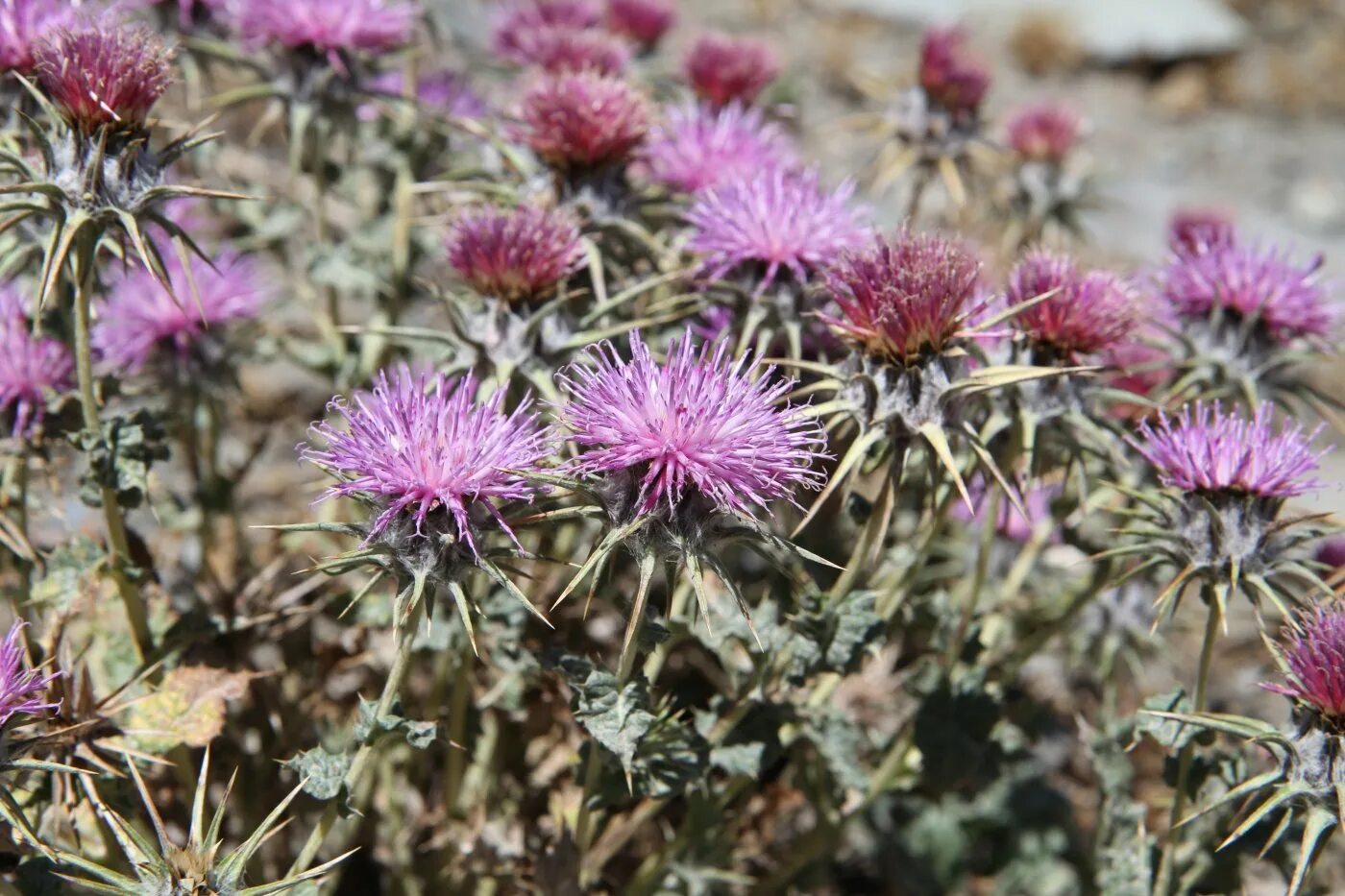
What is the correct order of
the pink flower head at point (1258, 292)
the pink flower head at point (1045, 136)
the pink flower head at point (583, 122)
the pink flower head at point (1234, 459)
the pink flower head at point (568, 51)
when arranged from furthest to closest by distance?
1. the pink flower head at point (1045, 136)
2. the pink flower head at point (568, 51)
3. the pink flower head at point (1258, 292)
4. the pink flower head at point (583, 122)
5. the pink flower head at point (1234, 459)

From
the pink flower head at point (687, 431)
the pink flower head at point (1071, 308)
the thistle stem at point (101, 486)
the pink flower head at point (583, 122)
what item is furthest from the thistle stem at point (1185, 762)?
the thistle stem at point (101, 486)

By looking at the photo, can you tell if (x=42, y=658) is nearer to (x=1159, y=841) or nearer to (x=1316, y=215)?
(x=1159, y=841)

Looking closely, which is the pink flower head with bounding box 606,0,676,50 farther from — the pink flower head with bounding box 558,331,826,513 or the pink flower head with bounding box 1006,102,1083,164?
the pink flower head with bounding box 558,331,826,513

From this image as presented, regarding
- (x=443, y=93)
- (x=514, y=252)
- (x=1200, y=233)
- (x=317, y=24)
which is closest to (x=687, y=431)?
(x=514, y=252)

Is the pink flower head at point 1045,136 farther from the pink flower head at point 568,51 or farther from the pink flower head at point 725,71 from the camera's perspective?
the pink flower head at point 568,51

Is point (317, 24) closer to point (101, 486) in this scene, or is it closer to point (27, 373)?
point (27, 373)

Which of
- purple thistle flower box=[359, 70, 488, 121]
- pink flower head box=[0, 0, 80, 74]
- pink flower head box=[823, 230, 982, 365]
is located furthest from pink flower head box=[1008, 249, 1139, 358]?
pink flower head box=[0, 0, 80, 74]
